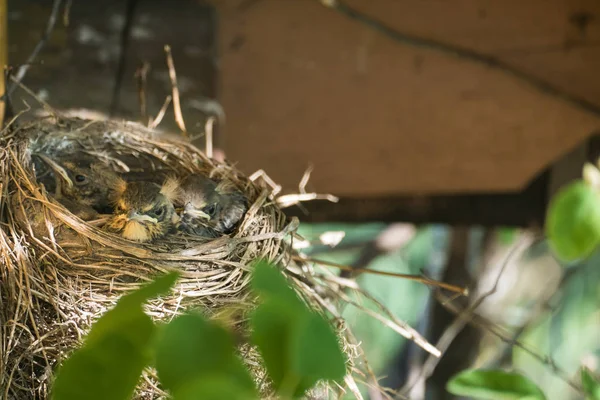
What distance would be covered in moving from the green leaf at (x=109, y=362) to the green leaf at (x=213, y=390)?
0.07 meters

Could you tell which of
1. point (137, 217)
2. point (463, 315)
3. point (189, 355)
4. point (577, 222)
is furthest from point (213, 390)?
point (463, 315)

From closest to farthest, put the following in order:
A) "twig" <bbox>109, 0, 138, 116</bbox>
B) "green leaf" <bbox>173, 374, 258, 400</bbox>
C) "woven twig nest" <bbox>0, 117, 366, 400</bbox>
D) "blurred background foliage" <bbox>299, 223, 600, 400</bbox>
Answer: "green leaf" <bbox>173, 374, 258, 400</bbox>
"woven twig nest" <bbox>0, 117, 366, 400</bbox>
"twig" <bbox>109, 0, 138, 116</bbox>
"blurred background foliage" <bbox>299, 223, 600, 400</bbox>

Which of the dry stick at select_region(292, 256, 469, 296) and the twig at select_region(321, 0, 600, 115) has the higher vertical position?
the twig at select_region(321, 0, 600, 115)

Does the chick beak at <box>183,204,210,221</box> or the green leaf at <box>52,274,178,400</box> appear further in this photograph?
the chick beak at <box>183,204,210,221</box>

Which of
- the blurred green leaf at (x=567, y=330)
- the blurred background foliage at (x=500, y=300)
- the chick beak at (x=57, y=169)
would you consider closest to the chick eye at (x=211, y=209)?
the chick beak at (x=57, y=169)

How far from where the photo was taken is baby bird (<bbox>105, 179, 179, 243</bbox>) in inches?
52.6

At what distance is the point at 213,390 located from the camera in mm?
→ 375

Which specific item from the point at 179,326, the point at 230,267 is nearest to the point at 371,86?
the point at 230,267

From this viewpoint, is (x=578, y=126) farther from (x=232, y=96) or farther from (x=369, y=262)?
(x=232, y=96)

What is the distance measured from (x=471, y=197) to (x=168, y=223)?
0.98 metres

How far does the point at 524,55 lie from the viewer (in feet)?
6.35

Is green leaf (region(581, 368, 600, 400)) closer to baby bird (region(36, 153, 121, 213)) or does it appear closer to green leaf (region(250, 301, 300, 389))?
green leaf (region(250, 301, 300, 389))

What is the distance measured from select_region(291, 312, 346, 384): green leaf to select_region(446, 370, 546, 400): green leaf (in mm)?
706

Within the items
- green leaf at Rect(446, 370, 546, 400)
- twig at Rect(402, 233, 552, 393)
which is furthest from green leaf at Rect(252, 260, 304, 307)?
twig at Rect(402, 233, 552, 393)
